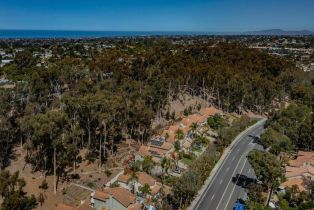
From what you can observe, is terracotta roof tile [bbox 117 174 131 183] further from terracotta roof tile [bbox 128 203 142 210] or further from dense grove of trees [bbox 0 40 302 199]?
dense grove of trees [bbox 0 40 302 199]

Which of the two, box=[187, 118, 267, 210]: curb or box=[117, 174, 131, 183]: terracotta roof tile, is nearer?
box=[187, 118, 267, 210]: curb

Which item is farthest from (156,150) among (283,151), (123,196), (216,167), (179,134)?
(283,151)

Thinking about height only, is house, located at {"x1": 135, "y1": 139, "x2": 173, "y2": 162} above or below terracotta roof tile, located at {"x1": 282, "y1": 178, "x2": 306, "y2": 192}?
above

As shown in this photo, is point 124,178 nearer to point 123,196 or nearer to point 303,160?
point 123,196

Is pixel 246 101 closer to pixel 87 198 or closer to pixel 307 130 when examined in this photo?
pixel 307 130

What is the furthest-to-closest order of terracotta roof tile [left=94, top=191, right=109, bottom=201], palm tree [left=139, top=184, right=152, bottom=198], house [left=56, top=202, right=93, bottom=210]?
1. palm tree [left=139, top=184, right=152, bottom=198]
2. terracotta roof tile [left=94, top=191, right=109, bottom=201]
3. house [left=56, top=202, right=93, bottom=210]

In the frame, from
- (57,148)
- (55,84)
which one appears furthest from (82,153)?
(55,84)

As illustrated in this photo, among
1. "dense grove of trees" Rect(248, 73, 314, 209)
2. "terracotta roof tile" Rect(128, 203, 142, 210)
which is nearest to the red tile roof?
"dense grove of trees" Rect(248, 73, 314, 209)
